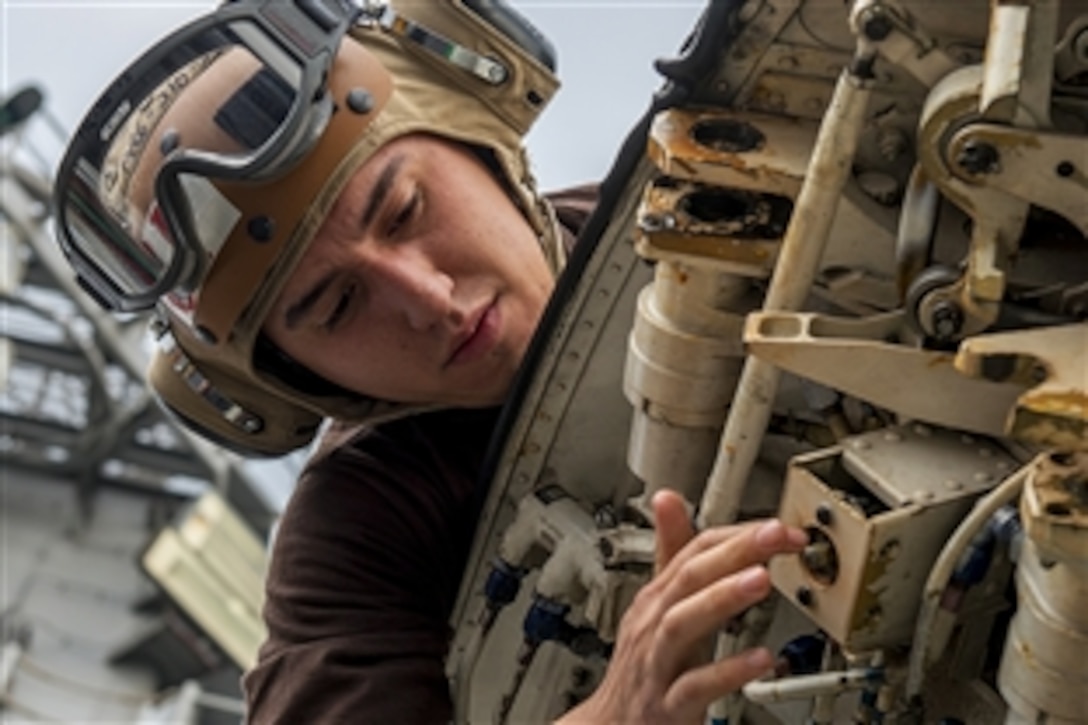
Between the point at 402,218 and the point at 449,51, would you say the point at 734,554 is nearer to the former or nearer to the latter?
the point at 402,218

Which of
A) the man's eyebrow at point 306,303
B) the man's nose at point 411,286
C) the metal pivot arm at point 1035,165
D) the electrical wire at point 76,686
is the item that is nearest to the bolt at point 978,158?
the metal pivot arm at point 1035,165

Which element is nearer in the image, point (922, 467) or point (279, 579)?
point (922, 467)

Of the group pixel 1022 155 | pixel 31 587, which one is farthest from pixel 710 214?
pixel 31 587

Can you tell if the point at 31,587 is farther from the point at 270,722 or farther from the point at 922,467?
the point at 922,467

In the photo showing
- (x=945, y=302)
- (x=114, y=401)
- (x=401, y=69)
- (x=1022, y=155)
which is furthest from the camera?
(x=114, y=401)

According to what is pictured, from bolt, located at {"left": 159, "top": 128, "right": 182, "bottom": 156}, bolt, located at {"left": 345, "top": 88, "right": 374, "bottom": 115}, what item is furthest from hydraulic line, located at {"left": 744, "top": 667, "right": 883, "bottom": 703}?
bolt, located at {"left": 159, "top": 128, "right": 182, "bottom": 156}

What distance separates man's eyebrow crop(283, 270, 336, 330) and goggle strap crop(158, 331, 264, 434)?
0.65ft

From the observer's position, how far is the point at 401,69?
1.97 m

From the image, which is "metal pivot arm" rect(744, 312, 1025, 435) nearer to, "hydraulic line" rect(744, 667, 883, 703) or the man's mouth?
"hydraulic line" rect(744, 667, 883, 703)

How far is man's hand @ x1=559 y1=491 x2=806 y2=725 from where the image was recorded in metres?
1.38

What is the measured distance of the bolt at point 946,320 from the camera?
133cm

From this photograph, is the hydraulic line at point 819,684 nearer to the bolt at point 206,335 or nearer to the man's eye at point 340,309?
the man's eye at point 340,309

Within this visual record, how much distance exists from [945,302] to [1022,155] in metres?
0.15

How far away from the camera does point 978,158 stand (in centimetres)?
125
